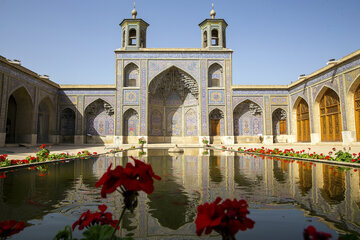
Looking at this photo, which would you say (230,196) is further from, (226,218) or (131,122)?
(131,122)

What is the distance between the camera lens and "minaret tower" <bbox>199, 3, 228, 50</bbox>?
20.5 meters

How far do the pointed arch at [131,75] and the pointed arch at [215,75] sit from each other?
6.26 m

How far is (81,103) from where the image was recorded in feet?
65.3

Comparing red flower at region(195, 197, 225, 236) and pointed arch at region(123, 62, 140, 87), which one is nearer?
red flower at region(195, 197, 225, 236)

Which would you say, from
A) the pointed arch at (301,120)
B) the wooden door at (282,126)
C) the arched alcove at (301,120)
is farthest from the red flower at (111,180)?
the wooden door at (282,126)

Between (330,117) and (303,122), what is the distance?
3.27 metres

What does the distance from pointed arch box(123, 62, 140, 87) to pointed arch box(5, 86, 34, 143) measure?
7.32 m

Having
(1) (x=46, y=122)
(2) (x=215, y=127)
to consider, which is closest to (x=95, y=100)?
(1) (x=46, y=122)

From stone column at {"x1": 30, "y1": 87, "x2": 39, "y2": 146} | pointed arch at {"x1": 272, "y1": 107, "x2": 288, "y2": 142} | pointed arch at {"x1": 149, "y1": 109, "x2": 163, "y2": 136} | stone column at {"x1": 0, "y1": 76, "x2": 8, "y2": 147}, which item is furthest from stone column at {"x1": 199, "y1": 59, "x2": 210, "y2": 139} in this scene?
stone column at {"x1": 0, "y1": 76, "x2": 8, "y2": 147}

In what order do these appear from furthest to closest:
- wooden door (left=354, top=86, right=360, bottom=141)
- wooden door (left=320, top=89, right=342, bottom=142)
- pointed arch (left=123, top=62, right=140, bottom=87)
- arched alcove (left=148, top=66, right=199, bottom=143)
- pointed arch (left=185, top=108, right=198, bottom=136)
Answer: pointed arch (left=185, top=108, right=198, bottom=136), arched alcove (left=148, top=66, right=199, bottom=143), pointed arch (left=123, top=62, right=140, bottom=87), wooden door (left=320, top=89, right=342, bottom=142), wooden door (left=354, top=86, right=360, bottom=141)

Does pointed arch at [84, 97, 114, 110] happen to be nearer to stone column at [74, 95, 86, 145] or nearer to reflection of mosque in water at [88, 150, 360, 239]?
stone column at [74, 95, 86, 145]

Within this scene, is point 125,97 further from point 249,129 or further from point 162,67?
point 249,129

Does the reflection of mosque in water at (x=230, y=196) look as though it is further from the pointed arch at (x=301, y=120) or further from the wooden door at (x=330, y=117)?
the pointed arch at (x=301, y=120)

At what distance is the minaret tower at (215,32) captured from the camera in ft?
67.2
